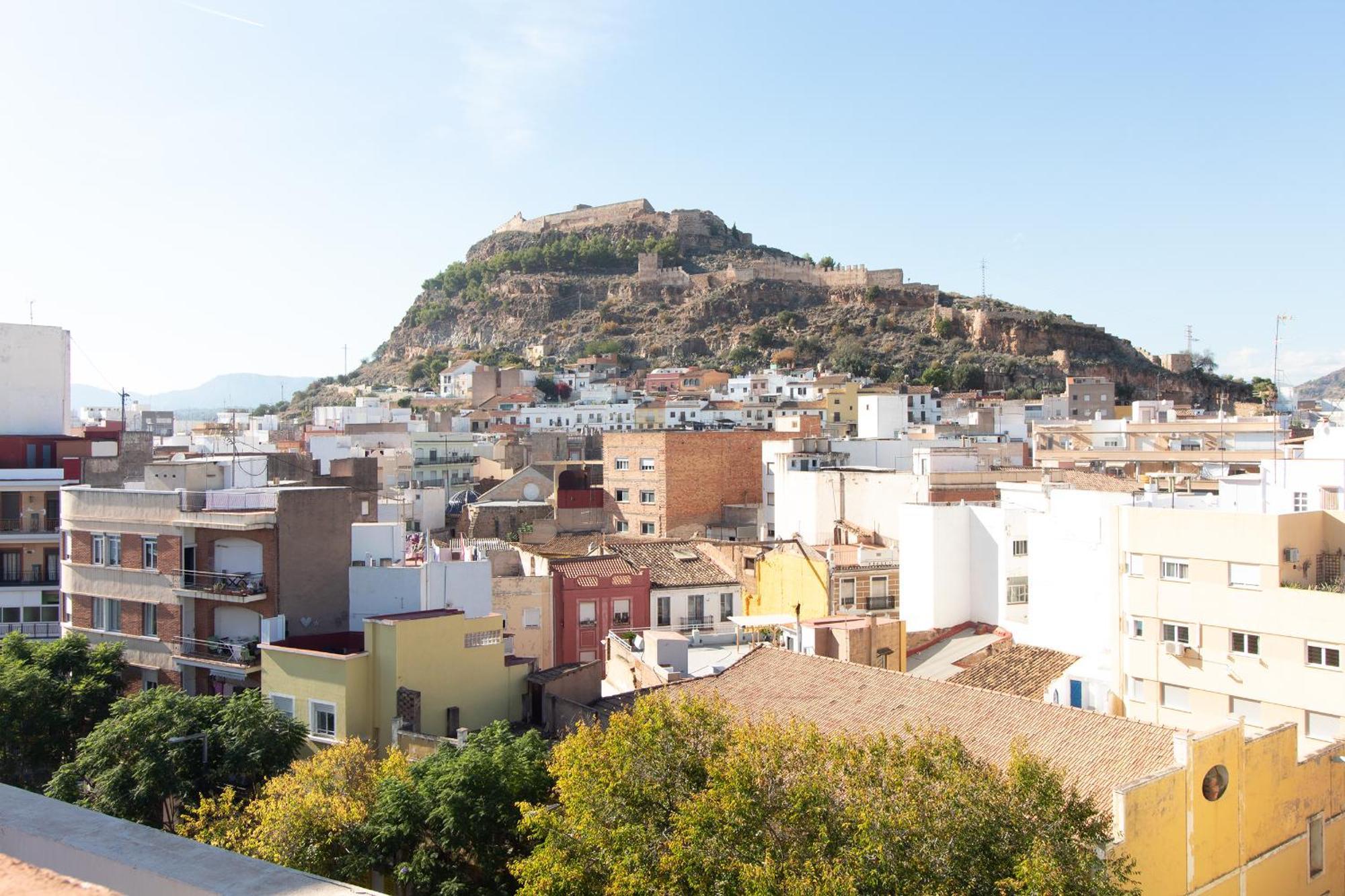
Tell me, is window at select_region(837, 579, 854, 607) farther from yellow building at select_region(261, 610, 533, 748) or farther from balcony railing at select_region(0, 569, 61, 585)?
balcony railing at select_region(0, 569, 61, 585)

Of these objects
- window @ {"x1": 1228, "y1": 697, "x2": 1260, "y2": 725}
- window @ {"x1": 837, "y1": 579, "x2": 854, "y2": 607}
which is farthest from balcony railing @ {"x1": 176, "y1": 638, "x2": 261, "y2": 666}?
window @ {"x1": 1228, "y1": 697, "x2": 1260, "y2": 725}

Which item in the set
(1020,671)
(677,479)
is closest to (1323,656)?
(1020,671)

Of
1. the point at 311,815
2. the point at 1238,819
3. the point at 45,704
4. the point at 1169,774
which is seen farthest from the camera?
the point at 45,704

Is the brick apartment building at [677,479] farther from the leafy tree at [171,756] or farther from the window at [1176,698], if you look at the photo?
the leafy tree at [171,756]

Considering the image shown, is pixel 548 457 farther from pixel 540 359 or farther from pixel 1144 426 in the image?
pixel 540 359

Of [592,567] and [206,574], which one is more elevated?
[206,574]

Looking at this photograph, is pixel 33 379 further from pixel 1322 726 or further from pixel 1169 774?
pixel 1322 726

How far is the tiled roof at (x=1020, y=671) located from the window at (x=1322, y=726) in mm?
4607

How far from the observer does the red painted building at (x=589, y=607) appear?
88.6 feet

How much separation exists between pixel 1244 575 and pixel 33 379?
100 ft

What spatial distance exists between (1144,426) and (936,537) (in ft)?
73.7

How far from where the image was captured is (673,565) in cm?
3014

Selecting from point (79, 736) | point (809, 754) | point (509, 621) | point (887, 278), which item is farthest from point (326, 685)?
point (887, 278)

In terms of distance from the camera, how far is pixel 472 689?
63.9ft
